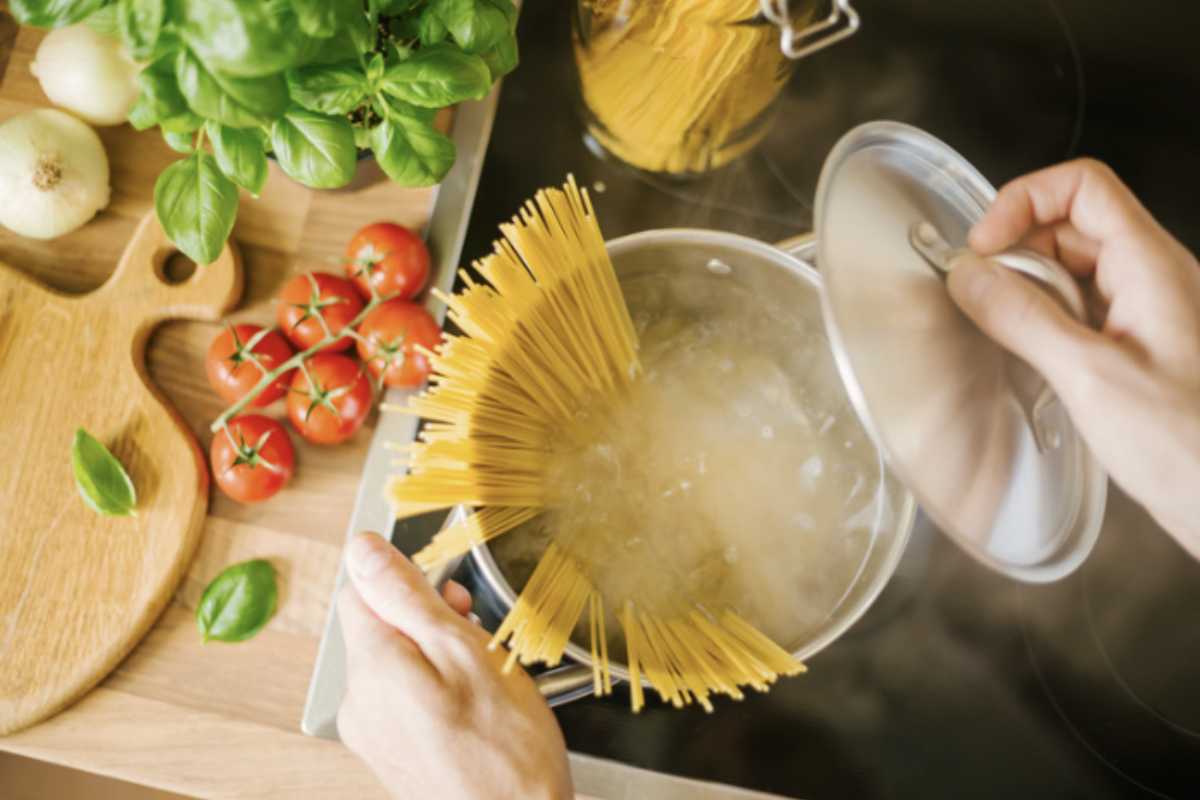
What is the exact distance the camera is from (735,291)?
655 mm

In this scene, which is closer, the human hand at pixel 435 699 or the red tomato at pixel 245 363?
the human hand at pixel 435 699

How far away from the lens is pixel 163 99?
457 millimetres

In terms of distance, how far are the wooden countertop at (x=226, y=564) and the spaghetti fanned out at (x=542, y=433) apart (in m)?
0.21

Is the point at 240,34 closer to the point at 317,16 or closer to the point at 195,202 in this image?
the point at 317,16

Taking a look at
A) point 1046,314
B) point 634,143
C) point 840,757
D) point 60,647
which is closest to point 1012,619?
point 840,757

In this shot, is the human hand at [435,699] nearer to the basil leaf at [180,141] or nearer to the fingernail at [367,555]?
the fingernail at [367,555]

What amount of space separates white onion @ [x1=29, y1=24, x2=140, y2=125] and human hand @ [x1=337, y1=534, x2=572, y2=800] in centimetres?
44

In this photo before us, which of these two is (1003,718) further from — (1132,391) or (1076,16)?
(1076,16)

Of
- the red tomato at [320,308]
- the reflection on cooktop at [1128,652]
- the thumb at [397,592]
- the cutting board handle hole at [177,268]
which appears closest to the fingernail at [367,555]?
the thumb at [397,592]

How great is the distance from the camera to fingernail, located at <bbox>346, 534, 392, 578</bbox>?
526mm

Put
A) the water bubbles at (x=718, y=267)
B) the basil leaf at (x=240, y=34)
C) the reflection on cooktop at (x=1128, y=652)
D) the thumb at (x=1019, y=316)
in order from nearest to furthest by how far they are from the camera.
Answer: the basil leaf at (x=240, y=34), the thumb at (x=1019, y=316), the water bubbles at (x=718, y=267), the reflection on cooktop at (x=1128, y=652)

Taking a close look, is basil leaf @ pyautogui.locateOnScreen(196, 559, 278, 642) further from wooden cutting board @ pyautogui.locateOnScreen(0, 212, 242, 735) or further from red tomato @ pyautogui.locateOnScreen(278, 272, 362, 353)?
red tomato @ pyautogui.locateOnScreen(278, 272, 362, 353)

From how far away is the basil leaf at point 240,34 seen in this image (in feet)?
1.26

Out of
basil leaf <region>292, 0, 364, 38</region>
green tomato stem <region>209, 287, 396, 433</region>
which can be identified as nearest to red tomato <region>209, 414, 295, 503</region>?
green tomato stem <region>209, 287, 396, 433</region>
